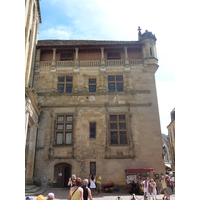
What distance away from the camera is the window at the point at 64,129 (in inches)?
630

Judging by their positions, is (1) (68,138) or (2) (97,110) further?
(2) (97,110)

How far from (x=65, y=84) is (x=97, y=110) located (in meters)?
3.92

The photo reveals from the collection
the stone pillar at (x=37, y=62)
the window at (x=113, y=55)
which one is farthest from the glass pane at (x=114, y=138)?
the stone pillar at (x=37, y=62)

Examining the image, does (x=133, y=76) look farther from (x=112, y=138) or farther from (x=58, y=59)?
(x=58, y=59)

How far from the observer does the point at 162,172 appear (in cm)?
1512

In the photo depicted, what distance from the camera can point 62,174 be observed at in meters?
15.3

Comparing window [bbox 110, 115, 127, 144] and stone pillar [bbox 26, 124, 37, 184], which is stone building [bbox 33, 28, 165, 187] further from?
stone pillar [bbox 26, 124, 37, 184]

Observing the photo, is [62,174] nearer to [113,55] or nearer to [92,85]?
[92,85]

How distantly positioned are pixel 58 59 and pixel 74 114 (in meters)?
5.93

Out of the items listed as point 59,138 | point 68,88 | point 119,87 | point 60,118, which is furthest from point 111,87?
point 59,138

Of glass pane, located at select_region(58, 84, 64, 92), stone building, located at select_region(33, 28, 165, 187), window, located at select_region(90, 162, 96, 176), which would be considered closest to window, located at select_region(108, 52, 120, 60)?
stone building, located at select_region(33, 28, 165, 187)

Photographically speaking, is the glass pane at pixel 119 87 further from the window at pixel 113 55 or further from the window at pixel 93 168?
the window at pixel 93 168

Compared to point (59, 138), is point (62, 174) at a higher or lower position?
lower

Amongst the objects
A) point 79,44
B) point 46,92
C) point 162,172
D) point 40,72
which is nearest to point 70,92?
point 46,92
